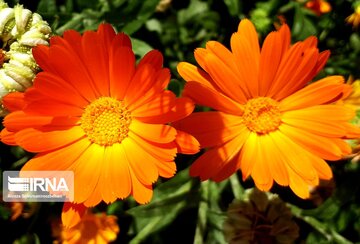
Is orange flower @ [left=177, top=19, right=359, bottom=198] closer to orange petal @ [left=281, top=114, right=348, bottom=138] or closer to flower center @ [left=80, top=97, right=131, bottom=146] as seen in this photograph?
orange petal @ [left=281, top=114, right=348, bottom=138]

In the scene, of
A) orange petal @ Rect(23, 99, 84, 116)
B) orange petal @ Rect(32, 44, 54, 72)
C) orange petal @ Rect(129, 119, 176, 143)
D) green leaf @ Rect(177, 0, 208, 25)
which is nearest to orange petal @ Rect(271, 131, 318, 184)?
orange petal @ Rect(129, 119, 176, 143)

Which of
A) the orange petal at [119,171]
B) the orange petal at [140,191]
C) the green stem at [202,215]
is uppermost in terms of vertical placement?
the orange petal at [119,171]

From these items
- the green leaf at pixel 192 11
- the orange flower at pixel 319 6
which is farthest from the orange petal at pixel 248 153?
the green leaf at pixel 192 11

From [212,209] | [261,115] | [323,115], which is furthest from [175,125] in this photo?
[212,209]

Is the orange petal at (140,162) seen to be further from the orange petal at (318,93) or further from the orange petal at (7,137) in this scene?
the orange petal at (318,93)

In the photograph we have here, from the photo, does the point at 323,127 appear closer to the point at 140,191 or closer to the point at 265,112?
the point at 265,112

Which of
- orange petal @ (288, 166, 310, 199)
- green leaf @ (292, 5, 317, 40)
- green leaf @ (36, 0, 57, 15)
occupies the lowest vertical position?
orange petal @ (288, 166, 310, 199)
